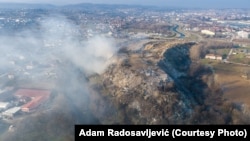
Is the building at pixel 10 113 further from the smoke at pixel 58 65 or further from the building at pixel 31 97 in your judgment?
the smoke at pixel 58 65

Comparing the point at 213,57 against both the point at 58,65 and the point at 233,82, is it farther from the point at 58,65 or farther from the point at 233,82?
the point at 58,65

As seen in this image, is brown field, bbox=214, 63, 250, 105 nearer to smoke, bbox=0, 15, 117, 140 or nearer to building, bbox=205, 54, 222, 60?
building, bbox=205, 54, 222, 60

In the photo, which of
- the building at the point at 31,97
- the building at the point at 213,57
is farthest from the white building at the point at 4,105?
the building at the point at 213,57

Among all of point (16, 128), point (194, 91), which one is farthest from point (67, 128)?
point (194, 91)

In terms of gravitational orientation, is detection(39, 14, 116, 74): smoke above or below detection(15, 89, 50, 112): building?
above

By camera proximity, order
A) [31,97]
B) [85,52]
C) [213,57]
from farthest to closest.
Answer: [213,57] < [85,52] < [31,97]

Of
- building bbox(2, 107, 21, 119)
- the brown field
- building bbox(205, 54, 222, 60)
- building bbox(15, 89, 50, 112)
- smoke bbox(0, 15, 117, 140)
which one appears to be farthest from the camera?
building bbox(205, 54, 222, 60)

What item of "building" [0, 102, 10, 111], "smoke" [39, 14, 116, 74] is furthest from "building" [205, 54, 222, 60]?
"building" [0, 102, 10, 111]

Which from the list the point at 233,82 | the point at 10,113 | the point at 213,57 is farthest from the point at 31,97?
the point at 213,57

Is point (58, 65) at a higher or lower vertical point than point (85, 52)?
lower
